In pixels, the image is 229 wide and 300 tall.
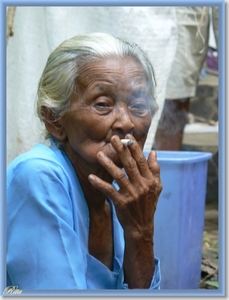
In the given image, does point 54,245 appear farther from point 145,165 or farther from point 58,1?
point 58,1

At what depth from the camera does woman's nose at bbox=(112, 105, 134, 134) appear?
2.33 meters

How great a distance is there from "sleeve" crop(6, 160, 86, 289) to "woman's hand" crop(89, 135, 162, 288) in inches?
6.9

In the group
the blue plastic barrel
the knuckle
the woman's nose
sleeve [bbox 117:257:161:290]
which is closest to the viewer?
the knuckle

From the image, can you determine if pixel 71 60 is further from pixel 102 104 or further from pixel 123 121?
pixel 123 121

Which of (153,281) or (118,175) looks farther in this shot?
(153,281)

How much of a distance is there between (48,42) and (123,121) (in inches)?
61.0

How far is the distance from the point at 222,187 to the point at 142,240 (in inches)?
14.3

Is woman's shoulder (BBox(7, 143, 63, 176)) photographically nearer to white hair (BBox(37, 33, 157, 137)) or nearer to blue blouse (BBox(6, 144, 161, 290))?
blue blouse (BBox(6, 144, 161, 290))

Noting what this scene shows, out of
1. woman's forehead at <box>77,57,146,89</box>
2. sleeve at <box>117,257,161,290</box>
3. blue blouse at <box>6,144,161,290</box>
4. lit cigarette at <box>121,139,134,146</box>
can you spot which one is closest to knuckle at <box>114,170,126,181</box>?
lit cigarette at <box>121,139,134,146</box>

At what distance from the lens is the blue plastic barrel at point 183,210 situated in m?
3.47

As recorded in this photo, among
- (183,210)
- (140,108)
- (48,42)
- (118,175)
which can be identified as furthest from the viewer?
(48,42)

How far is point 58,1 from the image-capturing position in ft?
8.04

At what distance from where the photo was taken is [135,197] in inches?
88.4

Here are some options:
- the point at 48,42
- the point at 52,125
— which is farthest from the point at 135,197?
the point at 48,42
